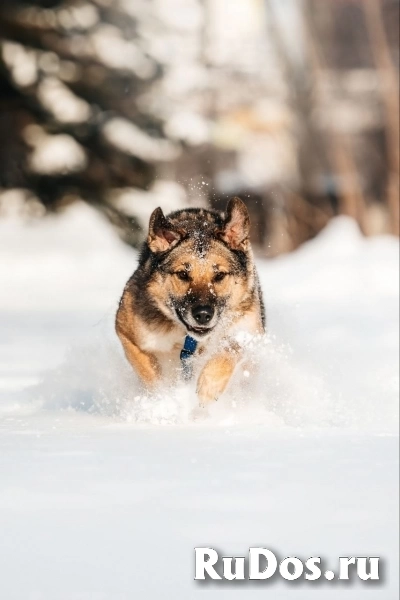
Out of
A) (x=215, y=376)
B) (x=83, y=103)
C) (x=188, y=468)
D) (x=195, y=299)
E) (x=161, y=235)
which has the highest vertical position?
(x=83, y=103)

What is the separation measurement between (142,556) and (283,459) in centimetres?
129

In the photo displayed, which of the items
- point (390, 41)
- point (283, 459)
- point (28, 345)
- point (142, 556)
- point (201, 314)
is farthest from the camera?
point (390, 41)

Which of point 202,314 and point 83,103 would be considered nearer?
point 202,314

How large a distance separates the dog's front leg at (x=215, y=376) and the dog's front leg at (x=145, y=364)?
31 centimetres

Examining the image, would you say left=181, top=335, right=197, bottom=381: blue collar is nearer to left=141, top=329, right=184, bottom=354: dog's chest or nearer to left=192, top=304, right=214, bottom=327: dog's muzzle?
left=141, top=329, right=184, bottom=354: dog's chest

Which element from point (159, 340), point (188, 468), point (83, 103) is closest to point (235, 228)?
point (159, 340)

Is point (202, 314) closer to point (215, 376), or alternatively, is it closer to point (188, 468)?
Answer: point (215, 376)

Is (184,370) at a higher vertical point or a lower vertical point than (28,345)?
lower

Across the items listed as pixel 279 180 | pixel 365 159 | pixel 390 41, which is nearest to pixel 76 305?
pixel 279 180

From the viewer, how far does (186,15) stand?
21094 mm

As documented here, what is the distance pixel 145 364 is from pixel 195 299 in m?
0.55

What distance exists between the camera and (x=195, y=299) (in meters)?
6.54

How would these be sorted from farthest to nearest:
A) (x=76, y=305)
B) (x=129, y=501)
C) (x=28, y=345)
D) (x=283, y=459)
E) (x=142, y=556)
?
1. (x=76, y=305)
2. (x=28, y=345)
3. (x=283, y=459)
4. (x=129, y=501)
5. (x=142, y=556)

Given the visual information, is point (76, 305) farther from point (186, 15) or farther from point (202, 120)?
point (186, 15)
